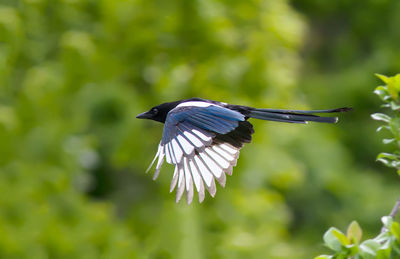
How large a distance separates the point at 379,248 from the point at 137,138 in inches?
224

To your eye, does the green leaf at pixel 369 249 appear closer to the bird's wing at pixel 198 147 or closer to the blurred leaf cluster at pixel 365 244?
the blurred leaf cluster at pixel 365 244

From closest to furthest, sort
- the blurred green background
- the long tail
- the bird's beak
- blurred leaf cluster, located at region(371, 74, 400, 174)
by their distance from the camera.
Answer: blurred leaf cluster, located at region(371, 74, 400, 174)
the long tail
the bird's beak
the blurred green background

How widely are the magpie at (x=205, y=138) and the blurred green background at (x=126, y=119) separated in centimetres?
307

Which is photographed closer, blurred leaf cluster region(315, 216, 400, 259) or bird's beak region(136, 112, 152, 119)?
blurred leaf cluster region(315, 216, 400, 259)

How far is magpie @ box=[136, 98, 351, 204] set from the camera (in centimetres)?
310

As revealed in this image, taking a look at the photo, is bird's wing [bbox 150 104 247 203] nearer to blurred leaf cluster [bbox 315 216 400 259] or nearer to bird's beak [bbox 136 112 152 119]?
bird's beak [bbox 136 112 152 119]

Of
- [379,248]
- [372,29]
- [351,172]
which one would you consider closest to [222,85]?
[351,172]

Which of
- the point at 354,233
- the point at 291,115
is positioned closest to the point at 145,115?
the point at 291,115

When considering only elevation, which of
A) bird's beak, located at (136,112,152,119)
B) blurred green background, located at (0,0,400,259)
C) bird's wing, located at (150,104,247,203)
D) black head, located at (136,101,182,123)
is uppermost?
blurred green background, located at (0,0,400,259)

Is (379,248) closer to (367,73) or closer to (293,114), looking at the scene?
(293,114)

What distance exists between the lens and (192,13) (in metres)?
7.14

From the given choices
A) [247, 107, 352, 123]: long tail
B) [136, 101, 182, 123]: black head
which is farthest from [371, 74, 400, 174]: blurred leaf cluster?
[136, 101, 182, 123]: black head

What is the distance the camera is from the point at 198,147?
127 inches

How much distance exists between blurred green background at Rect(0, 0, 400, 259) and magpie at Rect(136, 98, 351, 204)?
3.07m
